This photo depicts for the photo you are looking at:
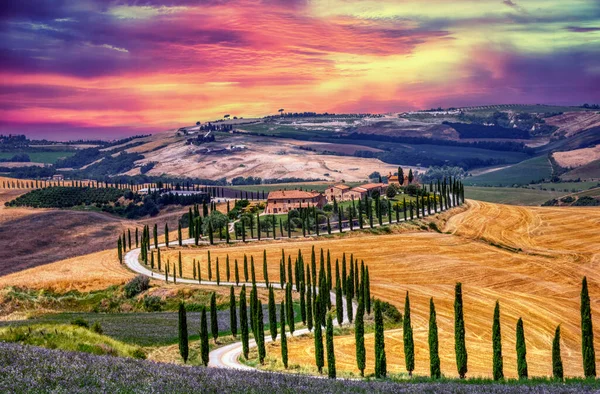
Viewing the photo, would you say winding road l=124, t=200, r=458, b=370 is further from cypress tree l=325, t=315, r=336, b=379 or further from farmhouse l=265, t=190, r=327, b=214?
farmhouse l=265, t=190, r=327, b=214

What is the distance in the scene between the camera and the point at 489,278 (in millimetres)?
120562

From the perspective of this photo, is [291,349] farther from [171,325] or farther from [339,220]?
[339,220]

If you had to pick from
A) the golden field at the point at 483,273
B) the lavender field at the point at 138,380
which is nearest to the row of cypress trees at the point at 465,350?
the golden field at the point at 483,273

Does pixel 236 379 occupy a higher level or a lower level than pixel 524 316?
higher

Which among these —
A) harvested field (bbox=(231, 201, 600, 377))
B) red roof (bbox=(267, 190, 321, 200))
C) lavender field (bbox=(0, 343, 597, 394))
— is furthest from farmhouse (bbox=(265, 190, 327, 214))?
lavender field (bbox=(0, 343, 597, 394))

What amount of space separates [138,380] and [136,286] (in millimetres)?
83481

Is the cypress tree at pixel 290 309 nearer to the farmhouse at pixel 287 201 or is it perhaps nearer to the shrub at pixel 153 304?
the shrub at pixel 153 304

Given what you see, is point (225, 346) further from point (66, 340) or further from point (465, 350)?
point (66, 340)

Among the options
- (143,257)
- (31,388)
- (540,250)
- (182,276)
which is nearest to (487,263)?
(540,250)

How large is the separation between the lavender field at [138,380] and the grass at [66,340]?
12.6m

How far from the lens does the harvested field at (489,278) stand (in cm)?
7400

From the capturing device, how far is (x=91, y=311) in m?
109

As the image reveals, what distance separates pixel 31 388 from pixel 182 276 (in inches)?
3690

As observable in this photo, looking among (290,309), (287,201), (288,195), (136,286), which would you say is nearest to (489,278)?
(290,309)
